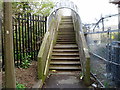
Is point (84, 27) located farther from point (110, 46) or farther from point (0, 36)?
point (0, 36)

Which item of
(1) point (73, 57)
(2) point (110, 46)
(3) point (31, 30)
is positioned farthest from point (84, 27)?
(2) point (110, 46)

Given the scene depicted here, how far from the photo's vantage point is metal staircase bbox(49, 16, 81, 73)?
5.81 m

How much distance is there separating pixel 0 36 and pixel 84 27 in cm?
450

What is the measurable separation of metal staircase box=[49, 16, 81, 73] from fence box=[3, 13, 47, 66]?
1087 millimetres

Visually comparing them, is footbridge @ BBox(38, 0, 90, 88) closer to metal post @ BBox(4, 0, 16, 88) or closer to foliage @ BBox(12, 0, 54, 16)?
foliage @ BBox(12, 0, 54, 16)

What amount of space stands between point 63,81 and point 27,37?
9.20 ft

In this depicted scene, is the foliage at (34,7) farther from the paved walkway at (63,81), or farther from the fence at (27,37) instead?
the paved walkway at (63,81)

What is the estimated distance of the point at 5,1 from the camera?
2.93 metres

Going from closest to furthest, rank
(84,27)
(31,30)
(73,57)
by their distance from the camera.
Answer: (31,30)
(73,57)
(84,27)

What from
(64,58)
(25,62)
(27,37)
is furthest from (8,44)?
(64,58)

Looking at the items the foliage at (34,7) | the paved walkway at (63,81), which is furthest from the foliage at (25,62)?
the foliage at (34,7)

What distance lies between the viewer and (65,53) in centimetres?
681

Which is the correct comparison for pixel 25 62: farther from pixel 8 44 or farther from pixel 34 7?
pixel 34 7

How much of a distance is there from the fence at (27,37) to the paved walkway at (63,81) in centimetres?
146
